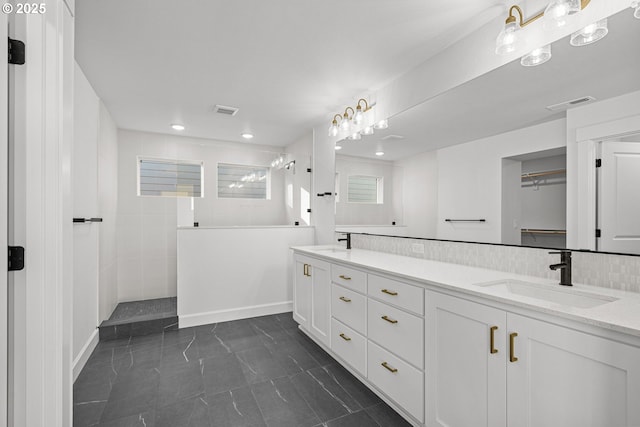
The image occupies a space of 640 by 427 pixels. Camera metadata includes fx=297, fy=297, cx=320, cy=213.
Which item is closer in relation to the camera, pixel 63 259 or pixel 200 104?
pixel 63 259

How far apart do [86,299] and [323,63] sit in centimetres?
274

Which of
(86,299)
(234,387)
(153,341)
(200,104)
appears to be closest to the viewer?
(234,387)

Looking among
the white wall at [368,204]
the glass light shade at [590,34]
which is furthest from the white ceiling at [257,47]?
the white wall at [368,204]

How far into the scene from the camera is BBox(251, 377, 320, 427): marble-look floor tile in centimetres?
169

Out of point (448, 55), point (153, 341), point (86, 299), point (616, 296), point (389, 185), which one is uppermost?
point (448, 55)

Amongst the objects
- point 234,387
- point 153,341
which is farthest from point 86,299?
point 234,387

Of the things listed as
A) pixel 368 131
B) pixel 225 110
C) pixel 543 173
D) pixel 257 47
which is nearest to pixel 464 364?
pixel 543 173

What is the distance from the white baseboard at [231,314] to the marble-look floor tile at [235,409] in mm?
1484

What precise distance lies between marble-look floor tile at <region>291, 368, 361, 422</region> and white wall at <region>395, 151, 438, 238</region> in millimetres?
1275

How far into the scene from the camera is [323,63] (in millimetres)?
2299

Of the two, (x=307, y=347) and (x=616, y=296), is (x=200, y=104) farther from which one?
(x=616, y=296)

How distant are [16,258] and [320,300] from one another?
6.39ft

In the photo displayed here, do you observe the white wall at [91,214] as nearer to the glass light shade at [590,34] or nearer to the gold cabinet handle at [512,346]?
the gold cabinet handle at [512,346]

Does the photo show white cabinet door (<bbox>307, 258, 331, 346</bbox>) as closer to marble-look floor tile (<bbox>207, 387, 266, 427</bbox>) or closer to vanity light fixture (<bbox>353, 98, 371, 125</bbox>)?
marble-look floor tile (<bbox>207, 387, 266, 427</bbox>)
